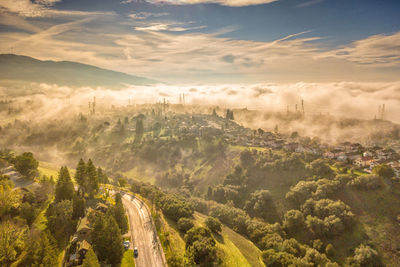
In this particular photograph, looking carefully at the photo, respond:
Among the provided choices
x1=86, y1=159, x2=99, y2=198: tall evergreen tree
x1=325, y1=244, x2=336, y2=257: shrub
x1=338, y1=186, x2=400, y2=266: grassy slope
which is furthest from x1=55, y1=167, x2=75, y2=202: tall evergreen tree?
x1=338, y1=186, x2=400, y2=266: grassy slope

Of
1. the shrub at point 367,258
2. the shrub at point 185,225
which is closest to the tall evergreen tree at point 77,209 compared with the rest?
the shrub at point 185,225

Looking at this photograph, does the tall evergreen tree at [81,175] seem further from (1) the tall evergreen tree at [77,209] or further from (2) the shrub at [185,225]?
(2) the shrub at [185,225]

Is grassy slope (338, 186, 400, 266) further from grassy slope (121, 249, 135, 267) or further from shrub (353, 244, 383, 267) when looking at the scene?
grassy slope (121, 249, 135, 267)

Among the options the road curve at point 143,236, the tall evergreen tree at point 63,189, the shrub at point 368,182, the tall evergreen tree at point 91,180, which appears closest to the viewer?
the road curve at point 143,236

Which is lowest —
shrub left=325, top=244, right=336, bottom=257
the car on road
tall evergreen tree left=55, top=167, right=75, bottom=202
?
shrub left=325, top=244, right=336, bottom=257

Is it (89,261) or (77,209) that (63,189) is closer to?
(77,209)

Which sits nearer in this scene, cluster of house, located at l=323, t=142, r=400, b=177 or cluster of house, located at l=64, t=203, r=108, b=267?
cluster of house, located at l=64, t=203, r=108, b=267

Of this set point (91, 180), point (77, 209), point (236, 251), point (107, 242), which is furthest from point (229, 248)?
point (91, 180)

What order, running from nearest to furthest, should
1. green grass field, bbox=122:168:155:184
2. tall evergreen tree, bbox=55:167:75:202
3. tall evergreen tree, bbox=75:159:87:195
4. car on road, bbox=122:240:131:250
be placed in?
1. car on road, bbox=122:240:131:250
2. tall evergreen tree, bbox=55:167:75:202
3. tall evergreen tree, bbox=75:159:87:195
4. green grass field, bbox=122:168:155:184
